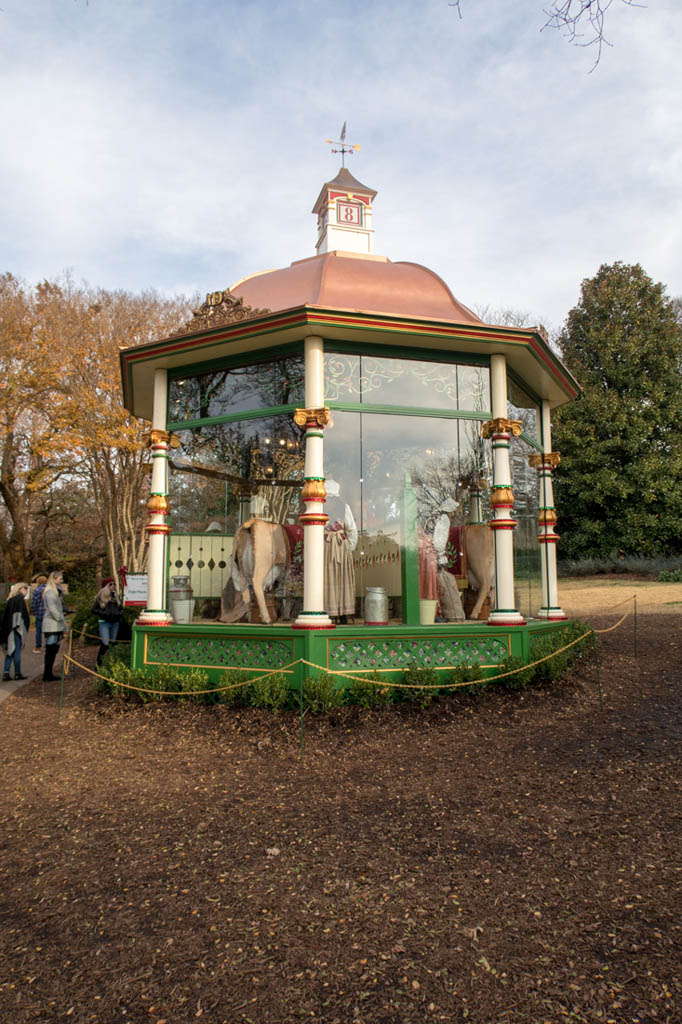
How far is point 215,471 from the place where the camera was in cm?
1027

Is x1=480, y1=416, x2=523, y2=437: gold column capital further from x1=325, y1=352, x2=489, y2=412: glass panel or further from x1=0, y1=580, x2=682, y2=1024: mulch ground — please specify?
x1=0, y1=580, x2=682, y2=1024: mulch ground

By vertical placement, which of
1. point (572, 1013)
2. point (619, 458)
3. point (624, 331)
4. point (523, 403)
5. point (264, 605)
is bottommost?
point (572, 1013)

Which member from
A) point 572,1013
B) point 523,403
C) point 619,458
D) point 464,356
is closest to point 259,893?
point 572,1013

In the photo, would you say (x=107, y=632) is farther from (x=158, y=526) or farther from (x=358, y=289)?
(x=358, y=289)

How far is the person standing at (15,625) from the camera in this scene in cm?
1189

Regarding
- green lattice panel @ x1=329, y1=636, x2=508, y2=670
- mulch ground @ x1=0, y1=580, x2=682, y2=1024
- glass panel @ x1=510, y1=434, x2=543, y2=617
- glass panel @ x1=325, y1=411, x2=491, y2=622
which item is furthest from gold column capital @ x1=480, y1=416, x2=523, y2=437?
mulch ground @ x1=0, y1=580, x2=682, y2=1024

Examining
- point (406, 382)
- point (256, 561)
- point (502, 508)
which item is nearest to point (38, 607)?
point (256, 561)

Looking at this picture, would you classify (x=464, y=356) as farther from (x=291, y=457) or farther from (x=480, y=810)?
(x=480, y=810)

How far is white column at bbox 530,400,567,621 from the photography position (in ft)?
35.4

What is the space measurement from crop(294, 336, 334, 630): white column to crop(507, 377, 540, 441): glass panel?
2.78 metres

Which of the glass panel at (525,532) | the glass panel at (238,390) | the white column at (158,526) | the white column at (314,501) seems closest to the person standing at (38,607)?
the white column at (158,526)

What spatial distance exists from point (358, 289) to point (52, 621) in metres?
7.19

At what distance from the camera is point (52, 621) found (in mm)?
11398

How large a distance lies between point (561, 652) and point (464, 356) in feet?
13.2
